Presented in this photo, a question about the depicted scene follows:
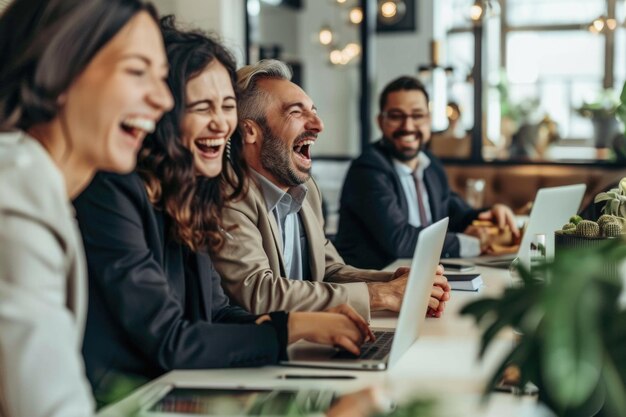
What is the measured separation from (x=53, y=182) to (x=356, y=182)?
8.60 ft

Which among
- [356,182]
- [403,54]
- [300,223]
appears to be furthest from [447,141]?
[300,223]

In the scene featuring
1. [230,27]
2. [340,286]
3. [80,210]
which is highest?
[230,27]

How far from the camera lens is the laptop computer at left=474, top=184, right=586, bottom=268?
116 inches

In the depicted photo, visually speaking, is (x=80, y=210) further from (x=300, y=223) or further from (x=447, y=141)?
(x=447, y=141)

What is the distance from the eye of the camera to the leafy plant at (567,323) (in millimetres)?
955

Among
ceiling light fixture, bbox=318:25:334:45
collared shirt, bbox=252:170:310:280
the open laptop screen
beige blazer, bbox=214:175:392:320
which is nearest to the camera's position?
the open laptop screen

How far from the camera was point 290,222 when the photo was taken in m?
2.61

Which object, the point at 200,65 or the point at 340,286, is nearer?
the point at 200,65

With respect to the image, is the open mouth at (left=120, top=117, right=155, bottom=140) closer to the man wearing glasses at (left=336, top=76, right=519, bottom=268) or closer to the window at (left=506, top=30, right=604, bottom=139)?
the man wearing glasses at (left=336, top=76, right=519, bottom=268)

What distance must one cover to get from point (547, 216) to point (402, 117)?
111 centimetres

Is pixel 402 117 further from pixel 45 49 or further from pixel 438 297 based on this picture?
pixel 45 49

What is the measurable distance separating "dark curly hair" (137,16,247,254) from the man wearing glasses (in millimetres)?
1570

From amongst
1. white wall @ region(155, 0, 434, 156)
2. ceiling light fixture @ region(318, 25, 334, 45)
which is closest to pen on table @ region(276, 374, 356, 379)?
white wall @ region(155, 0, 434, 156)

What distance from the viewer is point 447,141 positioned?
7164 millimetres
